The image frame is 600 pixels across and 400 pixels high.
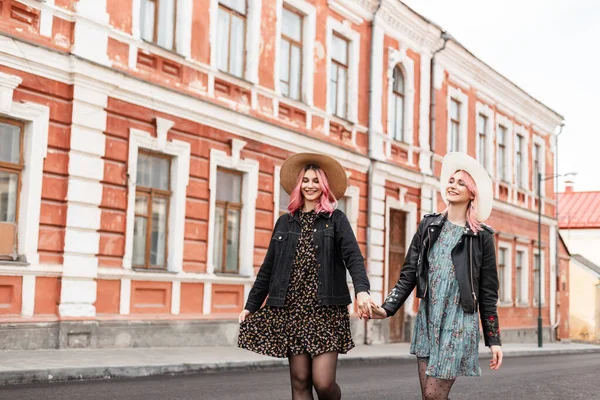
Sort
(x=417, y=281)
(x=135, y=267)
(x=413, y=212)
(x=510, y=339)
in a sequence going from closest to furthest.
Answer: (x=417, y=281), (x=135, y=267), (x=413, y=212), (x=510, y=339)

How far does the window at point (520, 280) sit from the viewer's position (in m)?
33.2

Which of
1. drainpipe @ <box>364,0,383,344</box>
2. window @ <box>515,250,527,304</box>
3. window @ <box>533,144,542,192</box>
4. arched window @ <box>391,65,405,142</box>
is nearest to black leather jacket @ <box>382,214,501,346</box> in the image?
drainpipe @ <box>364,0,383,344</box>

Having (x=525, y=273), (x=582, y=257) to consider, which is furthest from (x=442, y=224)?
(x=582, y=257)

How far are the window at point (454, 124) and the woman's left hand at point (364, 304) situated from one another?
912 inches

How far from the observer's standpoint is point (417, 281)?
17.8 feet

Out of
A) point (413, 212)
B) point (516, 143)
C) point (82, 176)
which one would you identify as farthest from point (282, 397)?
point (516, 143)

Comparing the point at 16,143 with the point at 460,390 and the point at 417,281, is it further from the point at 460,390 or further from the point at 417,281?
the point at 417,281

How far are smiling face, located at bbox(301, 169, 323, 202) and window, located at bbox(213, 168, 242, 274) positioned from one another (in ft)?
38.4

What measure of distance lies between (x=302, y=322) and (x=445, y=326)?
86cm

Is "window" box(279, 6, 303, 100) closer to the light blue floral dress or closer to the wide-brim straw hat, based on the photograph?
the wide-brim straw hat

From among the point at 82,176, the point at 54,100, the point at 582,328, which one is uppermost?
the point at 54,100

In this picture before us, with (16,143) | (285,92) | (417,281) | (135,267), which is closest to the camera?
(417,281)

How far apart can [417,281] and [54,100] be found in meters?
9.52

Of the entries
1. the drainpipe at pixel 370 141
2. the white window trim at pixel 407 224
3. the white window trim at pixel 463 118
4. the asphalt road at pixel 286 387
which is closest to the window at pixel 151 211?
the asphalt road at pixel 286 387
